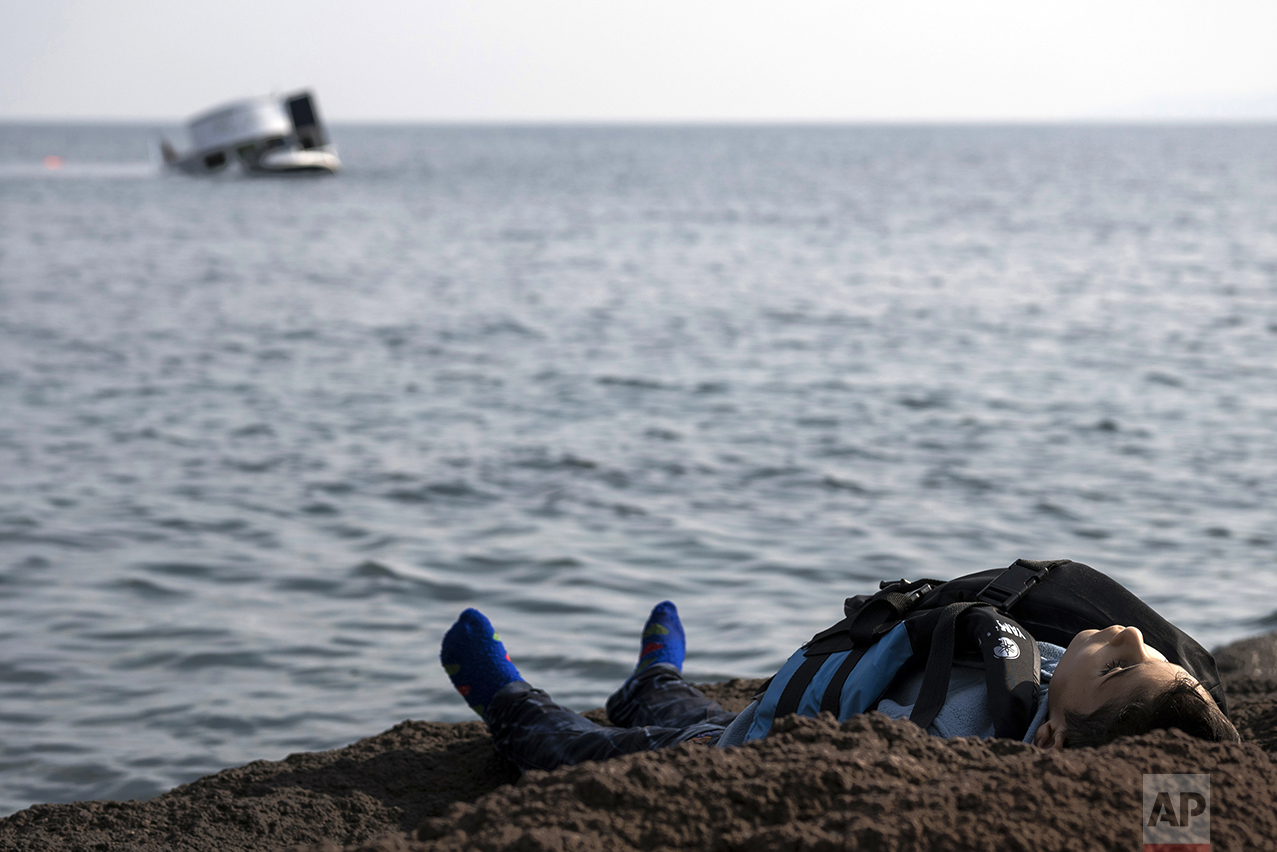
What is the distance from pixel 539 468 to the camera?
7605mm

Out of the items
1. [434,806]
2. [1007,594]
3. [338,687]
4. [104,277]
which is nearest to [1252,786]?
[1007,594]

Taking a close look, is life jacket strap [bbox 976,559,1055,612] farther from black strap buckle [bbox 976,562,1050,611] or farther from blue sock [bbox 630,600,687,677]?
blue sock [bbox 630,600,687,677]

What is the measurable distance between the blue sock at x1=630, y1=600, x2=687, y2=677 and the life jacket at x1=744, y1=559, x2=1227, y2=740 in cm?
105

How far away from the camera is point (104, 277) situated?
1748 centimetres

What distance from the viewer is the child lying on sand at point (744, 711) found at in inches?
81.5

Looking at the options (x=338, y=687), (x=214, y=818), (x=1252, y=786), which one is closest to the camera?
(x=1252, y=786)

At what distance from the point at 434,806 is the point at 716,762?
1.44m

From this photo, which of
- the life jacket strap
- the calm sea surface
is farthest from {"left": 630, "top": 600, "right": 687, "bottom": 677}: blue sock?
the life jacket strap

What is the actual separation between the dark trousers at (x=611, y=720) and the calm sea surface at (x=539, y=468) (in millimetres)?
919

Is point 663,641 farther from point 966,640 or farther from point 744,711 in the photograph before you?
point 966,640

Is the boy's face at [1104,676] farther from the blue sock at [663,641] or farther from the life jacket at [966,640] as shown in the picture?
the blue sock at [663,641]

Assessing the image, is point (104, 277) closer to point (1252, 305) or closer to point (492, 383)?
point (492, 383)

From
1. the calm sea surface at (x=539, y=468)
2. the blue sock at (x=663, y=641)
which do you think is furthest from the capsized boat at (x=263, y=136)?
the blue sock at (x=663, y=641)

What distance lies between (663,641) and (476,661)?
626 millimetres
